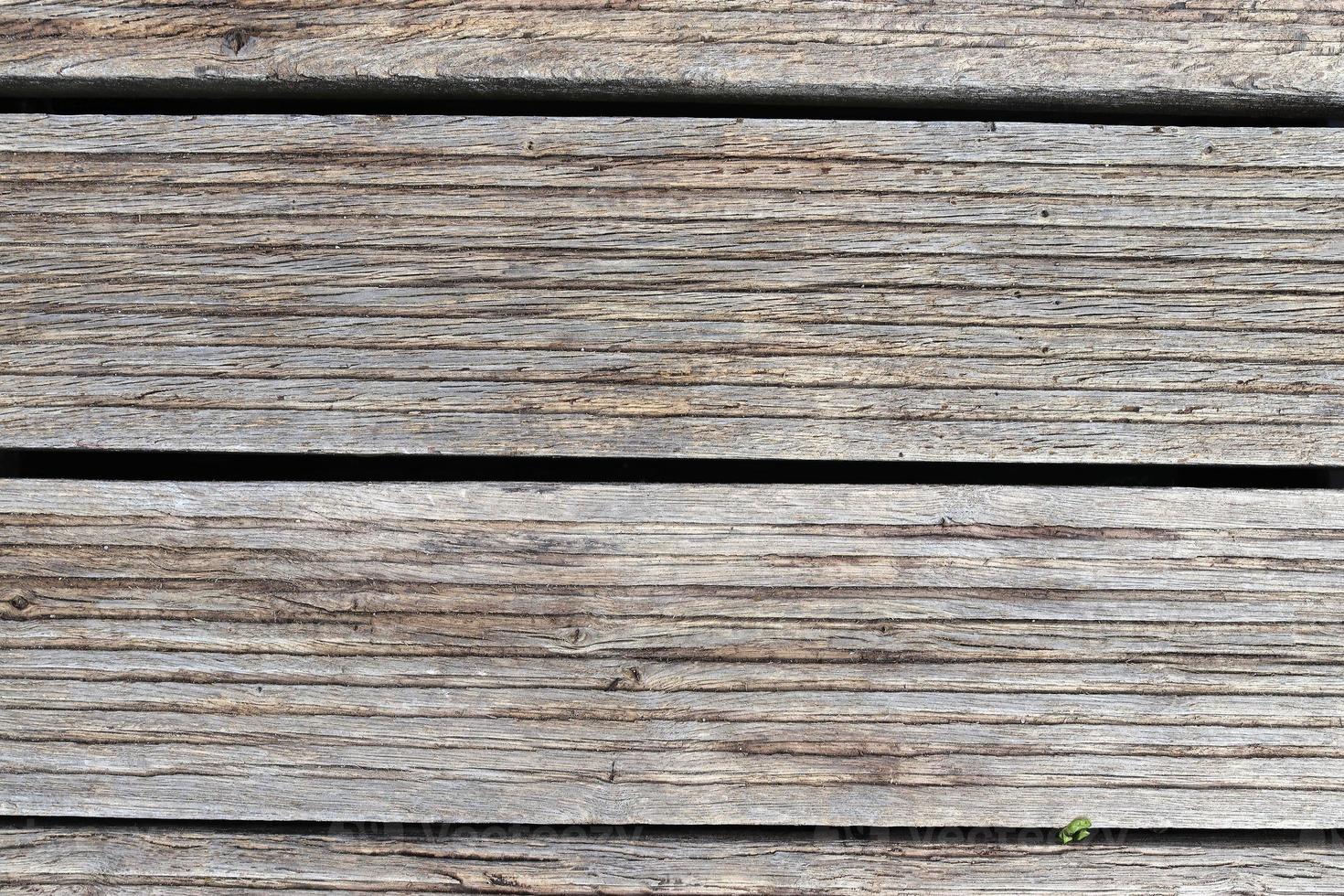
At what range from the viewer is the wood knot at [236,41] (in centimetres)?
118

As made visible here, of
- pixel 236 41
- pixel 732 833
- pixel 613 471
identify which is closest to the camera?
pixel 236 41

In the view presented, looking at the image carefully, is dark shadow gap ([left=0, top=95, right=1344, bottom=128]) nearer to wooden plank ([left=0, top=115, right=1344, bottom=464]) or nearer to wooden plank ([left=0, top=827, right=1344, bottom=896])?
wooden plank ([left=0, top=115, right=1344, bottom=464])

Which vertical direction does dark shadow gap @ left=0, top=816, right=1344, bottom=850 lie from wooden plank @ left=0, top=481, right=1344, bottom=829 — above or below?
below

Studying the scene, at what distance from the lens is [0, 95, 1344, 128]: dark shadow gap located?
1.26 meters

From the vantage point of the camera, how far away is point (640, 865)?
1259mm

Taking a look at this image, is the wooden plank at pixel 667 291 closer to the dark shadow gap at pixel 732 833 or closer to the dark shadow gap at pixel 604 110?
the dark shadow gap at pixel 604 110

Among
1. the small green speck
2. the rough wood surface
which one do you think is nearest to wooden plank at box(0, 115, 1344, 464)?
the rough wood surface

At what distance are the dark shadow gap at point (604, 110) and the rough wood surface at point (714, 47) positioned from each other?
0.06 metres

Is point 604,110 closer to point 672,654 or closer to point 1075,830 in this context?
point 672,654

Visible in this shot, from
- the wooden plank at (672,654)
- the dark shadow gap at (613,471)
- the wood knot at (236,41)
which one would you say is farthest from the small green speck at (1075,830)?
the wood knot at (236,41)

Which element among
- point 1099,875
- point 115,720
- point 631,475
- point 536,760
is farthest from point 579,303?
point 1099,875

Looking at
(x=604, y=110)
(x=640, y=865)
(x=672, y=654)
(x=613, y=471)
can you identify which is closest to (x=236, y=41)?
(x=604, y=110)

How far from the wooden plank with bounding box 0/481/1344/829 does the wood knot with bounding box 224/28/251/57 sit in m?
0.59

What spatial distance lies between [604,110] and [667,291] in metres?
0.32
